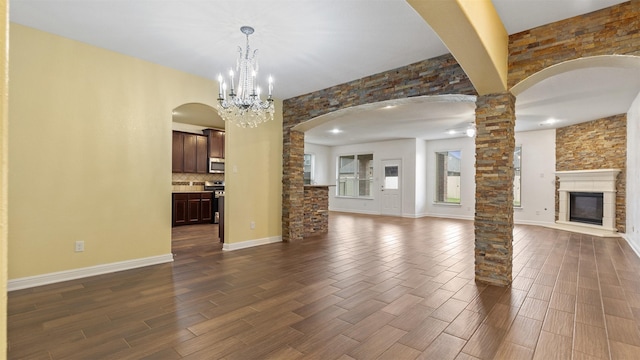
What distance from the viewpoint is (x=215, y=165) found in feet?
27.2

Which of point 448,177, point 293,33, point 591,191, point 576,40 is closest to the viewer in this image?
point 576,40

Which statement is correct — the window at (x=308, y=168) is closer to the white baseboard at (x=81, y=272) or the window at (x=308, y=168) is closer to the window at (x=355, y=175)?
the window at (x=355, y=175)

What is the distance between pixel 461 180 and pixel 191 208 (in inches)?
319

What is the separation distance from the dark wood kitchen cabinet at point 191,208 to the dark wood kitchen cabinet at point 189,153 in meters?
0.70

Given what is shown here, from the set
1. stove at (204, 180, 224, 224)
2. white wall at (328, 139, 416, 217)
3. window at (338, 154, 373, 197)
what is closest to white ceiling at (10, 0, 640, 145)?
stove at (204, 180, 224, 224)

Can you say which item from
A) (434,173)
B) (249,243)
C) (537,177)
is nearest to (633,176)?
(537,177)

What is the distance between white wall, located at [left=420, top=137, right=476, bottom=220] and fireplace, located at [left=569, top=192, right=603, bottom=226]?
2.31 metres

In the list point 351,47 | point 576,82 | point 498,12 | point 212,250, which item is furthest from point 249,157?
point 576,82

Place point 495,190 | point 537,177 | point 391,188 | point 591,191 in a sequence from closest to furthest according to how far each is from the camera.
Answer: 1. point 495,190
2. point 591,191
3. point 537,177
4. point 391,188

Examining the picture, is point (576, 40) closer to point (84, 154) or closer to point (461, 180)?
point (84, 154)

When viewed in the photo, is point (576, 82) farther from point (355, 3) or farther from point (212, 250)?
point (212, 250)

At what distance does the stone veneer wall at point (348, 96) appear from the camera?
368 centimetres

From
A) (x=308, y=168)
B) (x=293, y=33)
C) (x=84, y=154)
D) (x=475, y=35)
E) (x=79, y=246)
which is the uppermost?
(x=293, y=33)

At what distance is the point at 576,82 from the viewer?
449 centimetres
